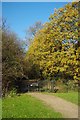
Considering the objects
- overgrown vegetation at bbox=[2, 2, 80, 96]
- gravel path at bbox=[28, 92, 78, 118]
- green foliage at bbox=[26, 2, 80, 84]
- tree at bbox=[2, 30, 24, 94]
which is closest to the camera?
gravel path at bbox=[28, 92, 78, 118]

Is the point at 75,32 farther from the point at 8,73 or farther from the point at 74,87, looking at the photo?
the point at 8,73

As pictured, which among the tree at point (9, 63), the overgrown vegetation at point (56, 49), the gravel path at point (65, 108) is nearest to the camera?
the gravel path at point (65, 108)

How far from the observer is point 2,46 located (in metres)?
19.5

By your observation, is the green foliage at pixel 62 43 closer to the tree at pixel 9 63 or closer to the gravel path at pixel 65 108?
the tree at pixel 9 63

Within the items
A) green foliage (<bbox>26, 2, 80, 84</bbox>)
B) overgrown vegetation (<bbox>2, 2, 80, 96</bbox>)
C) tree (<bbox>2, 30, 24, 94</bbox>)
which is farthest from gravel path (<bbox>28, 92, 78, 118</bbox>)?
green foliage (<bbox>26, 2, 80, 84</bbox>)

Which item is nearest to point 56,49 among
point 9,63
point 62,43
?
point 62,43

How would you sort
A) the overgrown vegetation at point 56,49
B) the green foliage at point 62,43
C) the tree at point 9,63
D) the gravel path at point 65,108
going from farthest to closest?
the green foliage at point 62,43 → the overgrown vegetation at point 56,49 → the tree at point 9,63 → the gravel path at point 65,108

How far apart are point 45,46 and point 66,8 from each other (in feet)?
14.3

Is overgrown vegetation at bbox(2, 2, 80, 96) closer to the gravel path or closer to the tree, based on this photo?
the tree

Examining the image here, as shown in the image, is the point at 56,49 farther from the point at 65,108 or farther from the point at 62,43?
the point at 65,108

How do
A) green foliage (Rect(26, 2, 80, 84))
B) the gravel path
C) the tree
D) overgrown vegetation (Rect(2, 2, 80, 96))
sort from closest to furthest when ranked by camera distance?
1. the gravel path
2. the tree
3. overgrown vegetation (Rect(2, 2, 80, 96))
4. green foliage (Rect(26, 2, 80, 84))

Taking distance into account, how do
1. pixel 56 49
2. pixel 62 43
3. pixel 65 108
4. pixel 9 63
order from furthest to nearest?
pixel 56 49
pixel 62 43
pixel 9 63
pixel 65 108

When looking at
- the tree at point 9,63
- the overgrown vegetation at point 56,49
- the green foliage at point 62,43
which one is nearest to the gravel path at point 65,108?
the tree at point 9,63

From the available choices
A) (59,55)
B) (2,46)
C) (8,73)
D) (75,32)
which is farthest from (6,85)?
(75,32)
